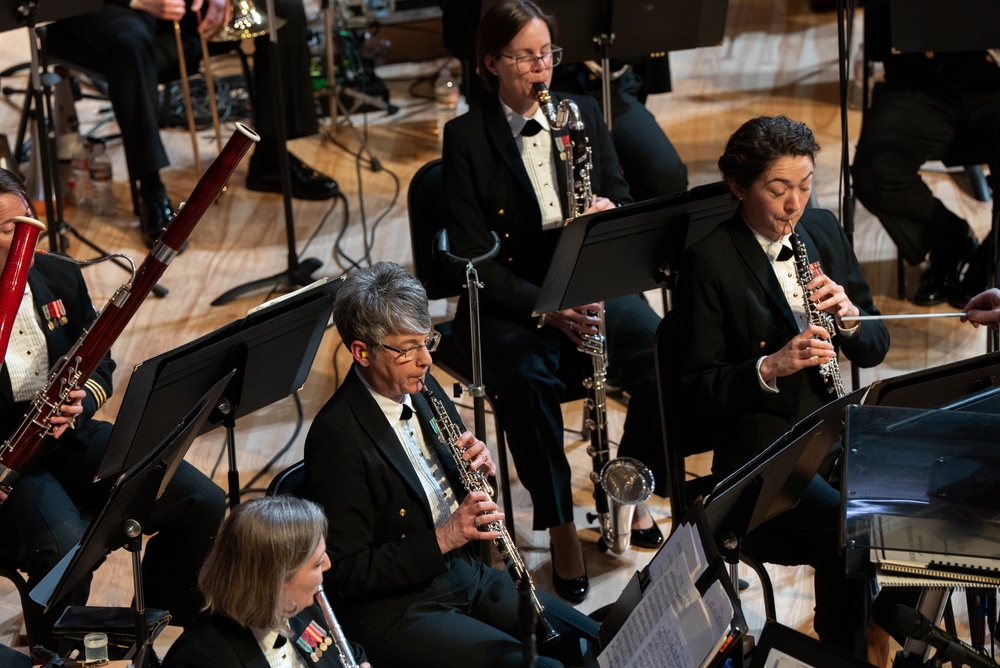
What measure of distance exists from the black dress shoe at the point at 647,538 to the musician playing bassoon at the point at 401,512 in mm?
905

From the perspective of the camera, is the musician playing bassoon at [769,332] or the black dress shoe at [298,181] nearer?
the musician playing bassoon at [769,332]

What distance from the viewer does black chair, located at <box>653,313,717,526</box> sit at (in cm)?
307

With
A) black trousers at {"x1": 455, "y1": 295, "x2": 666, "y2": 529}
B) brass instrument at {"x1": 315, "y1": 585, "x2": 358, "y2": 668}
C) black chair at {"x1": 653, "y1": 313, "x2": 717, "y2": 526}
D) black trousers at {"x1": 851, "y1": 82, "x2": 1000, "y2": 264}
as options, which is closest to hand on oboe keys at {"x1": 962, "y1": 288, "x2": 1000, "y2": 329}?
black chair at {"x1": 653, "y1": 313, "x2": 717, "y2": 526}

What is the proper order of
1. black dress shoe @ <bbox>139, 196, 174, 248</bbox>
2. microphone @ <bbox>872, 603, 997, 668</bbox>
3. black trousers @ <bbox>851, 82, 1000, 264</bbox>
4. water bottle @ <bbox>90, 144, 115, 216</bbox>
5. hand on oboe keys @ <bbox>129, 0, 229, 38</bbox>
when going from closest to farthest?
microphone @ <bbox>872, 603, 997, 668</bbox> → black trousers @ <bbox>851, 82, 1000, 264</bbox> → hand on oboe keys @ <bbox>129, 0, 229, 38</bbox> → black dress shoe @ <bbox>139, 196, 174, 248</bbox> → water bottle @ <bbox>90, 144, 115, 216</bbox>

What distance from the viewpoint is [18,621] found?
3342mm

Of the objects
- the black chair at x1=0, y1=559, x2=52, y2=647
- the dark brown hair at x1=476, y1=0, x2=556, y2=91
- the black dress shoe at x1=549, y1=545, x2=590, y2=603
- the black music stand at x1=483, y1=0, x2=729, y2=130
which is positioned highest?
the dark brown hair at x1=476, y1=0, x2=556, y2=91

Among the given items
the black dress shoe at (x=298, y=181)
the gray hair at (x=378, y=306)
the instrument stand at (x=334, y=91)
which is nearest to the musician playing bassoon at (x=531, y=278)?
the gray hair at (x=378, y=306)

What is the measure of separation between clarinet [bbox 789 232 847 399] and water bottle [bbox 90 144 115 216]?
11.5ft

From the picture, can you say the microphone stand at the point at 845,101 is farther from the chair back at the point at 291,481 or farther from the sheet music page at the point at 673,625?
the chair back at the point at 291,481

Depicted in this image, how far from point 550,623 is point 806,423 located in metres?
0.71

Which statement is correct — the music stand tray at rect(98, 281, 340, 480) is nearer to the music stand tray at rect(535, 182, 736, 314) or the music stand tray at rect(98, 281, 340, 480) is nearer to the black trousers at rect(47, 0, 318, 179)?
the music stand tray at rect(535, 182, 736, 314)

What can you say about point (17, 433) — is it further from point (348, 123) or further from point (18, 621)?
point (348, 123)

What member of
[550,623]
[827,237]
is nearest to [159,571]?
[550,623]

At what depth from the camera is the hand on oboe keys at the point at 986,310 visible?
292cm
